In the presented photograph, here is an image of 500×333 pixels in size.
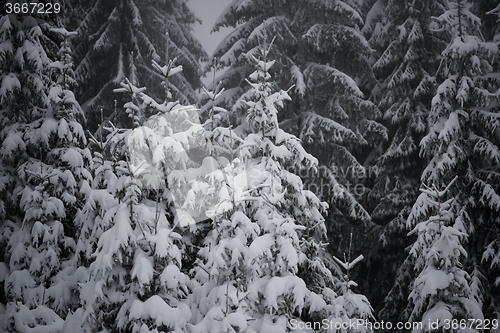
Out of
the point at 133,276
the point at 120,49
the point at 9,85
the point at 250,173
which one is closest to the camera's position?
the point at 133,276

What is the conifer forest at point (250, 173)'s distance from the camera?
22.6 feet

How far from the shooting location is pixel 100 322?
6117 mm

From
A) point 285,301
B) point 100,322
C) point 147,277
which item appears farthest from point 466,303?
point 100,322

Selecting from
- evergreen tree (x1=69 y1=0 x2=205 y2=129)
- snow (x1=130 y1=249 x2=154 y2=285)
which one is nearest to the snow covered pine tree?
snow (x1=130 y1=249 x2=154 y2=285)

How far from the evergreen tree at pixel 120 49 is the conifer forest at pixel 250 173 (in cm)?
9

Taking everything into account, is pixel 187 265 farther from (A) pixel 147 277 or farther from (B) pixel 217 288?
(A) pixel 147 277

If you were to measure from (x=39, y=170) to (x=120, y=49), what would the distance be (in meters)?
8.70

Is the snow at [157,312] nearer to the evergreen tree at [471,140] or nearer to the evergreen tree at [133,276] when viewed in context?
the evergreen tree at [133,276]

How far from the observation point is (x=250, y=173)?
8.49 metres

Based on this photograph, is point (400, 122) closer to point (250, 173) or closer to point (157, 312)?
point (250, 173)

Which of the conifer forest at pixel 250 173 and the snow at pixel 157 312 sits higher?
the conifer forest at pixel 250 173

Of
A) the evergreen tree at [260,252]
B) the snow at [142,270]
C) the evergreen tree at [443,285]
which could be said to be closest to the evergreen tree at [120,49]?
the evergreen tree at [260,252]

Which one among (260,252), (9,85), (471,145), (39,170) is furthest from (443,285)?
(9,85)

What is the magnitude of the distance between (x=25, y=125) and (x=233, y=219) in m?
6.32
